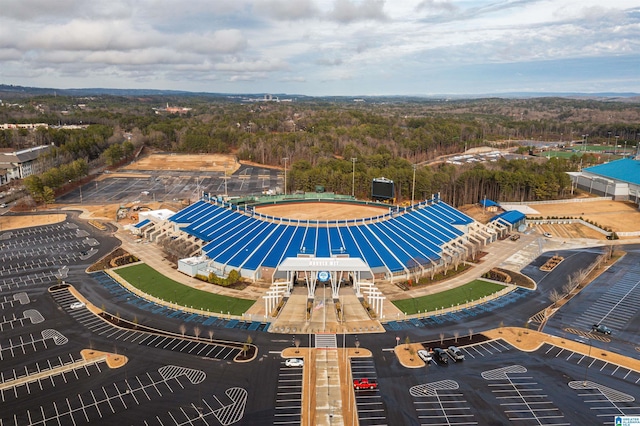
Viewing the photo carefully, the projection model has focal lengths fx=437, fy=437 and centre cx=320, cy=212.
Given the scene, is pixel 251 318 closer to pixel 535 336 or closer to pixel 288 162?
pixel 535 336

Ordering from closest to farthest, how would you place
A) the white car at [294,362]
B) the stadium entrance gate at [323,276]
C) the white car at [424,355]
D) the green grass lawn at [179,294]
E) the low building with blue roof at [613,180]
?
the white car at [294,362], the white car at [424,355], the green grass lawn at [179,294], the stadium entrance gate at [323,276], the low building with blue roof at [613,180]

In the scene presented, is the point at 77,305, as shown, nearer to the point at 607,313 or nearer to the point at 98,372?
the point at 98,372

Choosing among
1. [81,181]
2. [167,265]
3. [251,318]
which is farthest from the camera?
[81,181]

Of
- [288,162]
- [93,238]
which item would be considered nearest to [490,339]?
[93,238]

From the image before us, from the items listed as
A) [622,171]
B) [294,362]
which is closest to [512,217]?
[622,171]

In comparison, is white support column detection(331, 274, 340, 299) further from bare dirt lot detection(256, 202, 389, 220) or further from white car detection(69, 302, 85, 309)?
white car detection(69, 302, 85, 309)

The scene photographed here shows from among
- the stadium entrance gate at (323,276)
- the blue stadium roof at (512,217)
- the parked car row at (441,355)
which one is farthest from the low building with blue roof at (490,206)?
the parked car row at (441,355)

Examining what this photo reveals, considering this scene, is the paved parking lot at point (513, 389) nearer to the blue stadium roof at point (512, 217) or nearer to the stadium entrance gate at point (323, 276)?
the stadium entrance gate at point (323, 276)
